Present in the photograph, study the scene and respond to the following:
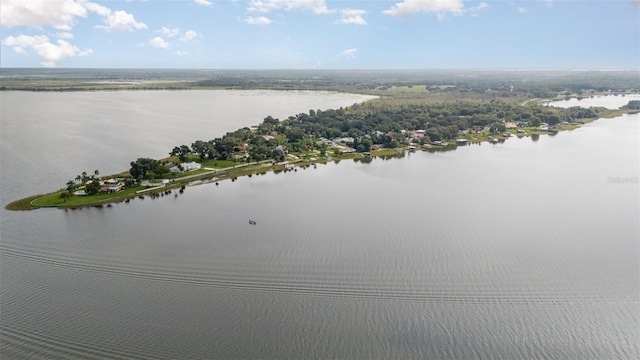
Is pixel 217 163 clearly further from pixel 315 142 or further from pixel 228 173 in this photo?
pixel 315 142

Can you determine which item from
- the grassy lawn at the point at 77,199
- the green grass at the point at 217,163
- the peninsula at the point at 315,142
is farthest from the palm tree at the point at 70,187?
the green grass at the point at 217,163

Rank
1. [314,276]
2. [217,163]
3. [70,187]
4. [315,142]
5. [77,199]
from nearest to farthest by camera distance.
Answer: [314,276], [77,199], [70,187], [217,163], [315,142]

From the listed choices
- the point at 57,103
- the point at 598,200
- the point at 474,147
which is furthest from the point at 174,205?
the point at 57,103

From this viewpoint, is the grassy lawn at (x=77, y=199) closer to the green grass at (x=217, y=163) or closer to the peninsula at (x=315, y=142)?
the peninsula at (x=315, y=142)

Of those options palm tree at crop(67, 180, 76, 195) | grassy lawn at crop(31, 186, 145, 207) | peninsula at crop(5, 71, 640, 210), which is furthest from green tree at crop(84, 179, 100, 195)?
palm tree at crop(67, 180, 76, 195)

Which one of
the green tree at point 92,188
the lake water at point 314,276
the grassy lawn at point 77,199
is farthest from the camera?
the green tree at point 92,188

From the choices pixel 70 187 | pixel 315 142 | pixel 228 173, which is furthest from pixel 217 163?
pixel 315 142

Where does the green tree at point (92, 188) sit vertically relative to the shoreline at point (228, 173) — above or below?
above

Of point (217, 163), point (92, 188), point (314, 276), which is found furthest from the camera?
point (217, 163)

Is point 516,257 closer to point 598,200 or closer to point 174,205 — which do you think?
point 598,200
